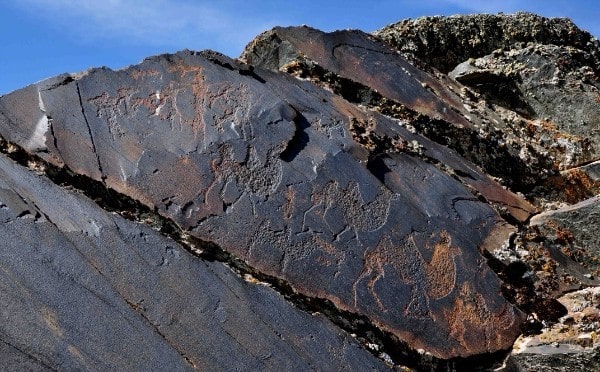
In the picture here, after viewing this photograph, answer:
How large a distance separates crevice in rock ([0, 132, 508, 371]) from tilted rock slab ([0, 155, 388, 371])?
61 mm

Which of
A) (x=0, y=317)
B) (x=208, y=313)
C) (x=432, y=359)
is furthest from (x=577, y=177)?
(x=0, y=317)

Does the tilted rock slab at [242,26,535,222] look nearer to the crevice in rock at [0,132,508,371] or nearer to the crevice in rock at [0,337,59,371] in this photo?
the crevice in rock at [0,132,508,371]

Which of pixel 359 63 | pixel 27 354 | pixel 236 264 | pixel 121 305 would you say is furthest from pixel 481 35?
pixel 27 354

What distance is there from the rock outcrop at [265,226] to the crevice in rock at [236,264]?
0.01 metres

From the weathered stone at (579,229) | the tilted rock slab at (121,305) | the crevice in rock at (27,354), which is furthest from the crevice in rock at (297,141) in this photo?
the crevice in rock at (27,354)

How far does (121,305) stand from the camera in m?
3.84

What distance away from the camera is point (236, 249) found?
426 cm

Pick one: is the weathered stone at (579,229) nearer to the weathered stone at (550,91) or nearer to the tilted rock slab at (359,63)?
the weathered stone at (550,91)

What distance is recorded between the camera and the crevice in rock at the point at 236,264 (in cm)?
415

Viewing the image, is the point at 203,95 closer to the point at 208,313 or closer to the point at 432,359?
the point at 208,313

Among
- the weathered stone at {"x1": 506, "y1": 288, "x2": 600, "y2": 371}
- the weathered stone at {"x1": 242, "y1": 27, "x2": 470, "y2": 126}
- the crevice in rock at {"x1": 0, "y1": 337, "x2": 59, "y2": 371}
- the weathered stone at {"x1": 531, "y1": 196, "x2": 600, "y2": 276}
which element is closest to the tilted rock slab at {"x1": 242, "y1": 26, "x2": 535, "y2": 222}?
the weathered stone at {"x1": 242, "y1": 27, "x2": 470, "y2": 126}

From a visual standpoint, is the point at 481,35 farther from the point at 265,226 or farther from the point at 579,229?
the point at 265,226

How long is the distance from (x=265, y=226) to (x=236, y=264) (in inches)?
A: 12.3

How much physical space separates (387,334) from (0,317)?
2.11 metres
